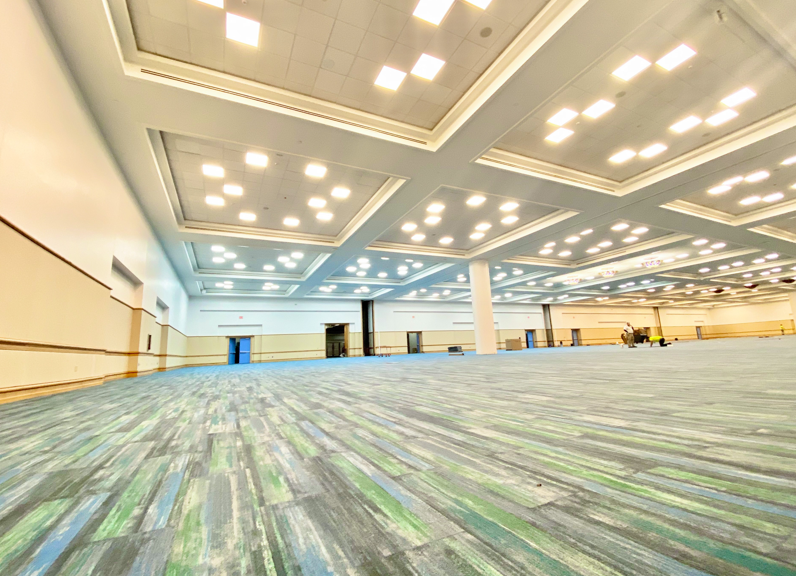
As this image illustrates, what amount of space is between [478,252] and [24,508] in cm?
1705

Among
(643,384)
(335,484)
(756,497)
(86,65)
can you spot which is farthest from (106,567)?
(86,65)

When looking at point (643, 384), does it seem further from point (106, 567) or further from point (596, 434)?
point (106, 567)

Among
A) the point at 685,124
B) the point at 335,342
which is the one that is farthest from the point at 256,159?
the point at 335,342

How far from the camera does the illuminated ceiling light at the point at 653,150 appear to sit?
348 inches

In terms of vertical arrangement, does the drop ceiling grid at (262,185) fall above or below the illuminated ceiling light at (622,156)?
below

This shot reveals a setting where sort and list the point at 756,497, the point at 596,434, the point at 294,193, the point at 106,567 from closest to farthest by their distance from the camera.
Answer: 1. the point at 106,567
2. the point at 756,497
3. the point at 596,434
4. the point at 294,193

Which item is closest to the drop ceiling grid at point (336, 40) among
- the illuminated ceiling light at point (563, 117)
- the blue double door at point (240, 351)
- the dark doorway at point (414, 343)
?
the illuminated ceiling light at point (563, 117)

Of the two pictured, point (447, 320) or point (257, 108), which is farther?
point (447, 320)

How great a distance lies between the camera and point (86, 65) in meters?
5.38

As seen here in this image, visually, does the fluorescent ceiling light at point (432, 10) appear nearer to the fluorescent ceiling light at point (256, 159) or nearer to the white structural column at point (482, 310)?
the fluorescent ceiling light at point (256, 159)

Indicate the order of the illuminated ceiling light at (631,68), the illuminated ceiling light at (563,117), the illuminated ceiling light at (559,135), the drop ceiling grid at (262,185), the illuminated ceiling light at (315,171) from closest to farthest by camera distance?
the illuminated ceiling light at (631,68)
the illuminated ceiling light at (563,117)
the illuminated ceiling light at (559,135)
the drop ceiling grid at (262,185)
the illuminated ceiling light at (315,171)

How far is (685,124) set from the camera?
7961 millimetres

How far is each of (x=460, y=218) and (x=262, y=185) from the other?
23.6ft

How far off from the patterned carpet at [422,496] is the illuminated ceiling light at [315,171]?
7693mm
